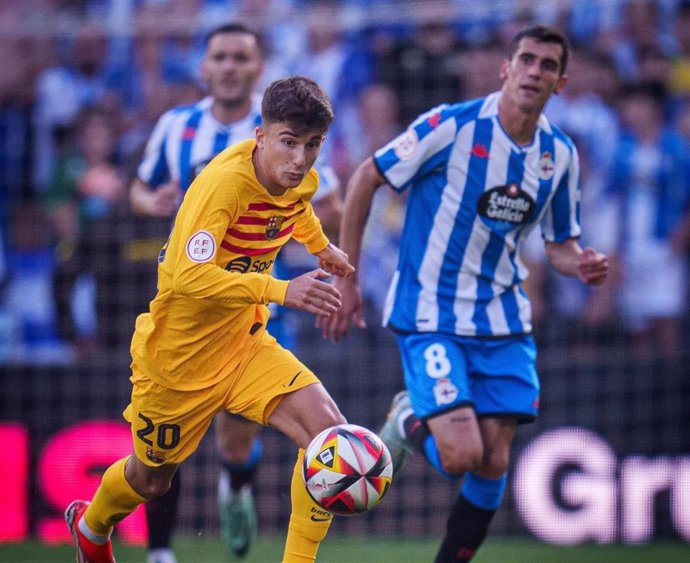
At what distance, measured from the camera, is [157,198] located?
238 inches

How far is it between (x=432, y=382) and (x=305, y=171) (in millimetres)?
1288

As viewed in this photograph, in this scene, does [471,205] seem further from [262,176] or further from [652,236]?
[652,236]

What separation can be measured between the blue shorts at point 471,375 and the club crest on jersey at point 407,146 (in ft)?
2.54

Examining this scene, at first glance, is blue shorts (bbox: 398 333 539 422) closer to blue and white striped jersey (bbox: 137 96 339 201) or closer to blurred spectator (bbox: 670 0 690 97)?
blue and white striped jersey (bbox: 137 96 339 201)

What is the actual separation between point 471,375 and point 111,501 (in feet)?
5.30

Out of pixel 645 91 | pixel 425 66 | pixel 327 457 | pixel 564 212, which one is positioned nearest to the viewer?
pixel 327 457

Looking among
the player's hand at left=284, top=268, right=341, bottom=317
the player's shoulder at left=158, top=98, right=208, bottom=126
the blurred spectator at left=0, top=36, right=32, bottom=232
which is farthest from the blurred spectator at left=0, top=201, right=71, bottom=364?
the player's hand at left=284, top=268, right=341, bottom=317

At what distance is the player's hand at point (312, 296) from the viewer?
4293mm

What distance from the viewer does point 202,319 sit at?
15.8 feet

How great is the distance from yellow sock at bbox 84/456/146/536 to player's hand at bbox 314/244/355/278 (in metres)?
1.12

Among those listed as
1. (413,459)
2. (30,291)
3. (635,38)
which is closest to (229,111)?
(413,459)

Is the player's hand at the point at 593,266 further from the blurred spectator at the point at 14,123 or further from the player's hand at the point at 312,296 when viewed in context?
the blurred spectator at the point at 14,123

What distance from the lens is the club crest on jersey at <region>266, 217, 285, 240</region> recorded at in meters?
4.77

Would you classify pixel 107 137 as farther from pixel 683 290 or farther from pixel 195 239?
pixel 195 239
